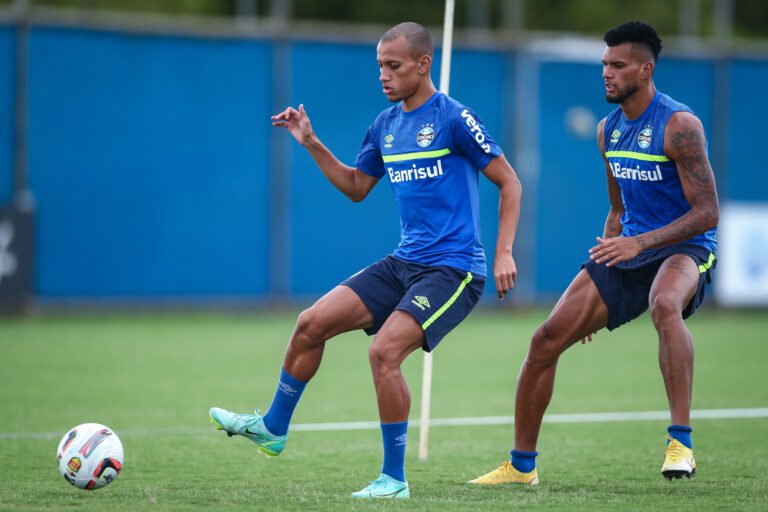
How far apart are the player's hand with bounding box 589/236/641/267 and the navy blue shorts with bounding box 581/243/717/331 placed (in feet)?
0.65

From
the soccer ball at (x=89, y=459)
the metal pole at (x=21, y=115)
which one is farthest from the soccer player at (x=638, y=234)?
the metal pole at (x=21, y=115)

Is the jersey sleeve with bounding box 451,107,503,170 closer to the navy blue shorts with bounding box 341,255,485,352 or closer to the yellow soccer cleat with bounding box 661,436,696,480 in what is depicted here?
the navy blue shorts with bounding box 341,255,485,352

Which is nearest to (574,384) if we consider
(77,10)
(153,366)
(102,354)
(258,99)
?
(153,366)

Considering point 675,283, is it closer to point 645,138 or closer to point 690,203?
point 690,203

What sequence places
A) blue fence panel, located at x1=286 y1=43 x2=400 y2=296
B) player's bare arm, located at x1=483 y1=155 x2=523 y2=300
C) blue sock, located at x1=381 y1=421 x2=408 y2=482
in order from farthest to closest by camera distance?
blue fence panel, located at x1=286 y1=43 x2=400 y2=296 → player's bare arm, located at x1=483 y1=155 x2=523 y2=300 → blue sock, located at x1=381 y1=421 x2=408 y2=482

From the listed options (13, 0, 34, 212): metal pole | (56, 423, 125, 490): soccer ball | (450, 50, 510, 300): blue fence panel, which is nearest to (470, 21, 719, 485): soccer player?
(56, 423, 125, 490): soccer ball

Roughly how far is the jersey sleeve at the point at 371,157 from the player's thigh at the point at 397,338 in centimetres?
115

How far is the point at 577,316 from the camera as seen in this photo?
23.1ft

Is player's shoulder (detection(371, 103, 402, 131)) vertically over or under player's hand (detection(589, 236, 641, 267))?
over

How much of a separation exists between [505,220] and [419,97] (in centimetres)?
90

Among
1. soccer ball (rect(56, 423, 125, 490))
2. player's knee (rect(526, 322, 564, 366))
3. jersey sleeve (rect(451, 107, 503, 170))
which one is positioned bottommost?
soccer ball (rect(56, 423, 125, 490))

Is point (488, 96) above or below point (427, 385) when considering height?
above

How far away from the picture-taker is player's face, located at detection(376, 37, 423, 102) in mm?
6891

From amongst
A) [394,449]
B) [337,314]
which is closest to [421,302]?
[337,314]
